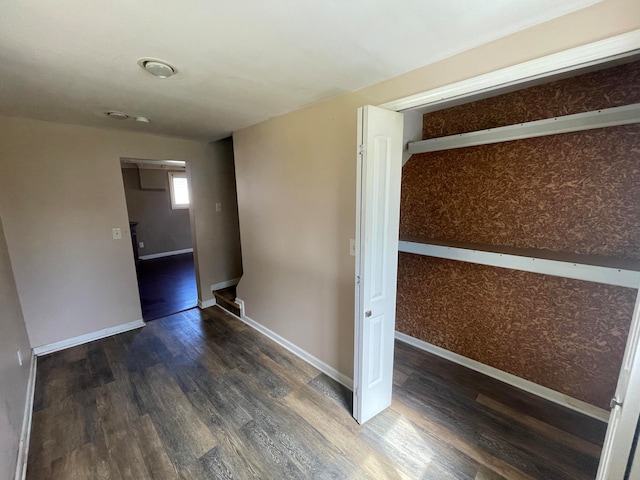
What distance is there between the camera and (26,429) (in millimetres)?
1818

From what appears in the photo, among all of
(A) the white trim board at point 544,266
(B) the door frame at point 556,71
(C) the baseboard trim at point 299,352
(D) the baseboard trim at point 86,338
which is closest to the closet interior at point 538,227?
(A) the white trim board at point 544,266

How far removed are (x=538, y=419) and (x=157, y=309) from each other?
168 inches

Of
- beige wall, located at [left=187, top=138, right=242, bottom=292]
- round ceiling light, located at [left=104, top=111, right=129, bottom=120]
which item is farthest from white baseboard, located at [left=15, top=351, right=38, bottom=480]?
round ceiling light, located at [left=104, top=111, right=129, bottom=120]

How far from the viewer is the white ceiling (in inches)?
40.0

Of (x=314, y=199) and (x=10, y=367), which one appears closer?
(x=10, y=367)

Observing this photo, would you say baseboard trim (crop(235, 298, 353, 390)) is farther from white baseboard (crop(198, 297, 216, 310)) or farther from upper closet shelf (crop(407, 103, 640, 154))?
upper closet shelf (crop(407, 103, 640, 154))

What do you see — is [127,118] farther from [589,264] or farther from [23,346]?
[589,264]

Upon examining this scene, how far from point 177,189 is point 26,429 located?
5.94m

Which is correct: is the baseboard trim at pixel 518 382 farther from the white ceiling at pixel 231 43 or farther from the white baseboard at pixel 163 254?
the white baseboard at pixel 163 254

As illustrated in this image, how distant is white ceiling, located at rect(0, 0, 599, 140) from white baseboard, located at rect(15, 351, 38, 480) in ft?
7.16

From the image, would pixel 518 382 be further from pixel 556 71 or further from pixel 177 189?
pixel 177 189

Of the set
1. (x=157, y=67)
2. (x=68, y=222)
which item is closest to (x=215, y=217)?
(x=68, y=222)

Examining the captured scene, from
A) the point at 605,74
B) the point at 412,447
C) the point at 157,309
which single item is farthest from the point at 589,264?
the point at 157,309

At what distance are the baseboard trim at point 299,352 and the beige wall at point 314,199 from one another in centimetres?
6
